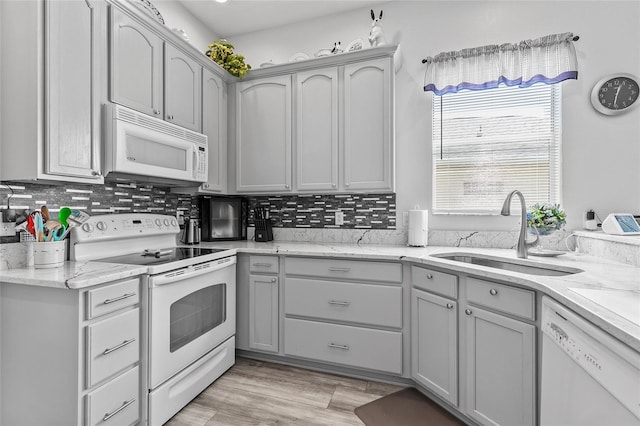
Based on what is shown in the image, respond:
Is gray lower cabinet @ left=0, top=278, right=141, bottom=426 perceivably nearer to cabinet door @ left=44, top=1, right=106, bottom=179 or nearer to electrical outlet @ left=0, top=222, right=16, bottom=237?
electrical outlet @ left=0, top=222, right=16, bottom=237

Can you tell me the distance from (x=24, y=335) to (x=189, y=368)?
82 cm

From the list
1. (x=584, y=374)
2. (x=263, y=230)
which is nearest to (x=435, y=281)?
(x=584, y=374)

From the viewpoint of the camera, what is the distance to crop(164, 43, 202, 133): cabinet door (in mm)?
2188

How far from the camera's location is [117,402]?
4.94 ft

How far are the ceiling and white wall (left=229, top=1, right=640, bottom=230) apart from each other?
8 cm

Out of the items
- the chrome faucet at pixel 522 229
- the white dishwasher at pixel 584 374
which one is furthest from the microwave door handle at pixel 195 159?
the white dishwasher at pixel 584 374

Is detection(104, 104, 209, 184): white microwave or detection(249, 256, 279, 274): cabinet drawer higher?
detection(104, 104, 209, 184): white microwave

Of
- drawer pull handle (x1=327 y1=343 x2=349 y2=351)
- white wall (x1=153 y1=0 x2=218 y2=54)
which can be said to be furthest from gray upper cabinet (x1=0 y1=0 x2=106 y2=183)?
drawer pull handle (x1=327 y1=343 x2=349 y2=351)

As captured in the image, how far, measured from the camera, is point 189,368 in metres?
1.91

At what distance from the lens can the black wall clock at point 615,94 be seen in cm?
212

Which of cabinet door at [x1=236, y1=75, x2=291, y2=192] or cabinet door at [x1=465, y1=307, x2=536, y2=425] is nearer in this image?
cabinet door at [x1=465, y1=307, x2=536, y2=425]

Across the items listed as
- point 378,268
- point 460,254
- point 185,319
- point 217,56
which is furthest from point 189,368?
point 217,56

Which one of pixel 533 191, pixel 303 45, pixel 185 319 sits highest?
pixel 303 45

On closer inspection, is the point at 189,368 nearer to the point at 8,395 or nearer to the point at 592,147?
the point at 8,395
